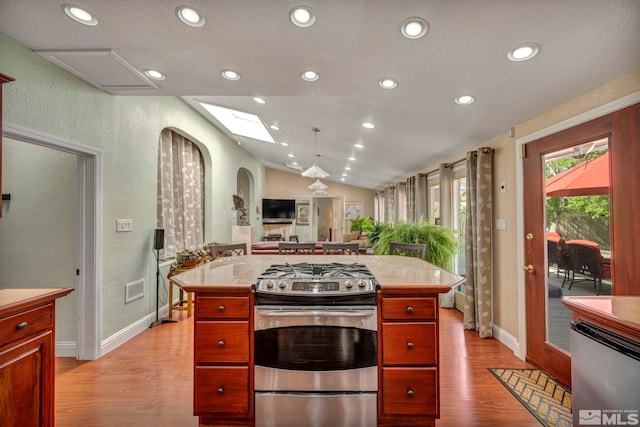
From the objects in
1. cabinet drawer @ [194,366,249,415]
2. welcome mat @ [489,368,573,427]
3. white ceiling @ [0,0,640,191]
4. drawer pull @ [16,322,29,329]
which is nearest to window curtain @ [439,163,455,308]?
white ceiling @ [0,0,640,191]

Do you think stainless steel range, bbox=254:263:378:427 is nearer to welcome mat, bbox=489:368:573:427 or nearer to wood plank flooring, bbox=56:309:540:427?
wood plank flooring, bbox=56:309:540:427

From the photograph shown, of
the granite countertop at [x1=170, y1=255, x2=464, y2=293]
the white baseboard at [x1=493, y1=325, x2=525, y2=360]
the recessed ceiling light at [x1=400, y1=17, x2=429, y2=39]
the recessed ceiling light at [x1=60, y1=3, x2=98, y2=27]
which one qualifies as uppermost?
the recessed ceiling light at [x1=60, y1=3, x2=98, y2=27]

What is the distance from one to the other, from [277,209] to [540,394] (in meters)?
8.19

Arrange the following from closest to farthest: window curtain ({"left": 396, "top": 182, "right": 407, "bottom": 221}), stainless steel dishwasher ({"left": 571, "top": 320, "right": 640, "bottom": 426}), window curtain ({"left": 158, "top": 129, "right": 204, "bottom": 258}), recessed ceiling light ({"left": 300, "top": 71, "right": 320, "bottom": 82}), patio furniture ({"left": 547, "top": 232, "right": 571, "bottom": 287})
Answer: stainless steel dishwasher ({"left": 571, "top": 320, "right": 640, "bottom": 426})
recessed ceiling light ({"left": 300, "top": 71, "right": 320, "bottom": 82})
patio furniture ({"left": 547, "top": 232, "right": 571, "bottom": 287})
window curtain ({"left": 158, "top": 129, "right": 204, "bottom": 258})
window curtain ({"left": 396, "top": 182, "right": 407, "bottom": 221})

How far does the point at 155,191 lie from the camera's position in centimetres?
374

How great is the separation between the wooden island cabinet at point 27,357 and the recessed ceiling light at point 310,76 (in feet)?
6.61

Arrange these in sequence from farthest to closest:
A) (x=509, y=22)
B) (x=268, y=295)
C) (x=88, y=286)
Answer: (x=88, y=286) → (x=268, y=295) → (x=509, y=22)

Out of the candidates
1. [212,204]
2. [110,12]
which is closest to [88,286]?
[110,12]

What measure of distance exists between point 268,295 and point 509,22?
1922mm

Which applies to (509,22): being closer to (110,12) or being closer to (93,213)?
(110,12)

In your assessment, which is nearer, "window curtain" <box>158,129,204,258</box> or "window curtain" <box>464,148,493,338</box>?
"window curtain" <box>464,148,493,338</box>

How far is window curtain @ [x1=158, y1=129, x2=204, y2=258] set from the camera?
174 inches

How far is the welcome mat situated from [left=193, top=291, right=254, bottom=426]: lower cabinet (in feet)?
6.28

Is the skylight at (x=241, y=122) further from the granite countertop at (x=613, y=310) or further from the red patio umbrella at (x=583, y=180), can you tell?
the granite countertop at (x=613, y=310)
